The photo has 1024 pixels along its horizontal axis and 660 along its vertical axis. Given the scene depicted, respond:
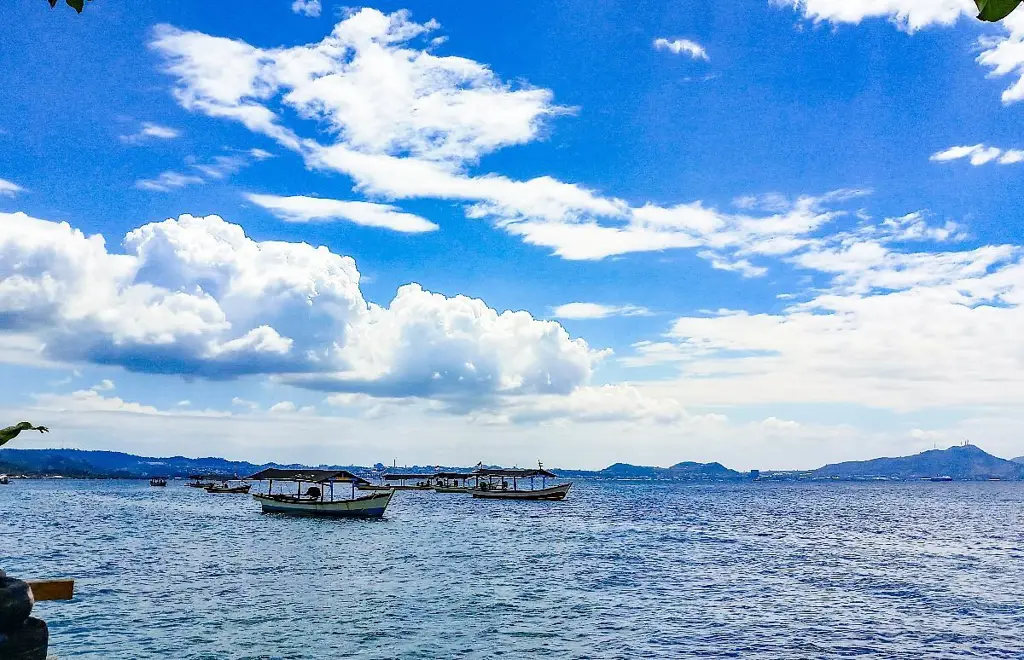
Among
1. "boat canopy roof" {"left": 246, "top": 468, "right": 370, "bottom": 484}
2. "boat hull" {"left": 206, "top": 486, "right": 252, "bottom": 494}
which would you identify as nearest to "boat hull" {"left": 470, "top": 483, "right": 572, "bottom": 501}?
"boat canopy roof" {"left": 246, "top": 468, "right": 370, "bottom": 484}

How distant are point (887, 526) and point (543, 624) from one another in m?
68.3

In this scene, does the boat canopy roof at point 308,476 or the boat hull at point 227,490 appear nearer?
the boat canopy roof at point 308,476

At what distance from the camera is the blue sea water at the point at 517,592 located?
26.4m

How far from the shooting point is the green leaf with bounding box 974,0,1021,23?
2.34 meters

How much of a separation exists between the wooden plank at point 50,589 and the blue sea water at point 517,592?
13197 mm

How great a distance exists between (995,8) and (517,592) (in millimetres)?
36355

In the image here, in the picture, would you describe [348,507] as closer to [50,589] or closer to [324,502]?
[324,502]

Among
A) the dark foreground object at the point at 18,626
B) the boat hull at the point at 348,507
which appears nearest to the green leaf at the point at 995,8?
the dark foreground object at the point at 18,626

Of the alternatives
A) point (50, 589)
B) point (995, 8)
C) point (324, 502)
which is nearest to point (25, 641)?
point (50, 589)

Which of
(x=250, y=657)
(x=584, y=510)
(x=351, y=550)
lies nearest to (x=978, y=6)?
(x=250, y=657)

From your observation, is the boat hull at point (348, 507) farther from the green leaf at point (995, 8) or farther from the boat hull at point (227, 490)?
the green leaf at point (995, 8)

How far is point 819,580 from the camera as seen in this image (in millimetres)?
41594

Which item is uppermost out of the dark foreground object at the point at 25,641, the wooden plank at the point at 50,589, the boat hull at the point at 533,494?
the wooden plank at the point at 50,589

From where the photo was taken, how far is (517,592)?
3622 cm
